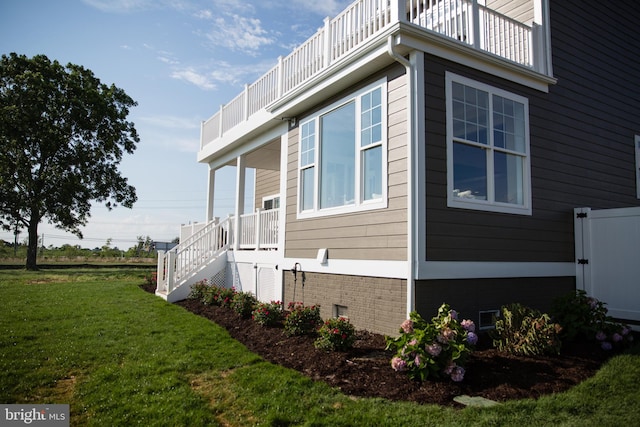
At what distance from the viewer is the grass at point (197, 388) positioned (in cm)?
345

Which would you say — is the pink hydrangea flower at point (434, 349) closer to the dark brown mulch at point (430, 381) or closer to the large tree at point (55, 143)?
the dark brown mulch at point (430, 381)

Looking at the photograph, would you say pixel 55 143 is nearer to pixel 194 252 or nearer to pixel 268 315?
pixel 194 252

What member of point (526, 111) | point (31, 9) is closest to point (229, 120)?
point (31, 9)

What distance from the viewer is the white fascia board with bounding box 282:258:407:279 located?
18.4 feet

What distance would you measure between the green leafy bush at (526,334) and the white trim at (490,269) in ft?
2.42

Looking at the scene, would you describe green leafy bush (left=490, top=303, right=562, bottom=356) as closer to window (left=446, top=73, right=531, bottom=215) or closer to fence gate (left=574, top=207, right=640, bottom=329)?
window (left=446, top=73, right=531, bottom=215)

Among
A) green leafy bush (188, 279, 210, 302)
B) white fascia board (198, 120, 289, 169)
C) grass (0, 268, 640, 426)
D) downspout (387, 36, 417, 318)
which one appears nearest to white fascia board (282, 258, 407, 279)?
downspout (387, 36, 417, 318)

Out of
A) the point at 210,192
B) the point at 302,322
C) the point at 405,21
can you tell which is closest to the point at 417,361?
the point at 302,322

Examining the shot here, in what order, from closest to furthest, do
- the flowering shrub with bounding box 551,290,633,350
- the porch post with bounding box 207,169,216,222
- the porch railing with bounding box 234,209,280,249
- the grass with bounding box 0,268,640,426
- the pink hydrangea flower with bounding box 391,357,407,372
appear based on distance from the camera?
the grass with bounding box 0,268,640,426 → the pink hydrangea flower with bounding box 391,357,407,372 → the flowering shrub with bounding box 551,290,633,350 → the porch railing with bounding box 234,209,280,249 → the porch post with bounding box 207,169,216,222

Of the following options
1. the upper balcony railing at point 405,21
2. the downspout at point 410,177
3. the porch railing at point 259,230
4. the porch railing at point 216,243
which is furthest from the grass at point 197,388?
the upper balcony railing at point 405,21

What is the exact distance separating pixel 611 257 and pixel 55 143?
23.9 meters

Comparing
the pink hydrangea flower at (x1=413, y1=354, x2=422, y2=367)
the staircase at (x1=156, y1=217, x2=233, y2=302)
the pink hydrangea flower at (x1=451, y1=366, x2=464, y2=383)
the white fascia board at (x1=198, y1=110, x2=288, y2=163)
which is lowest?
the pink hydrangea flower at (x1=451, y1=366, x2=464, y2=383)

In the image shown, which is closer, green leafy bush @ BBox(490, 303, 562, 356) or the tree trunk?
green leafy bush @ BBox(490, 303, 562, 356)

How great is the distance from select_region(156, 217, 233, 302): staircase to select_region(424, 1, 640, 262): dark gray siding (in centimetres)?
672
